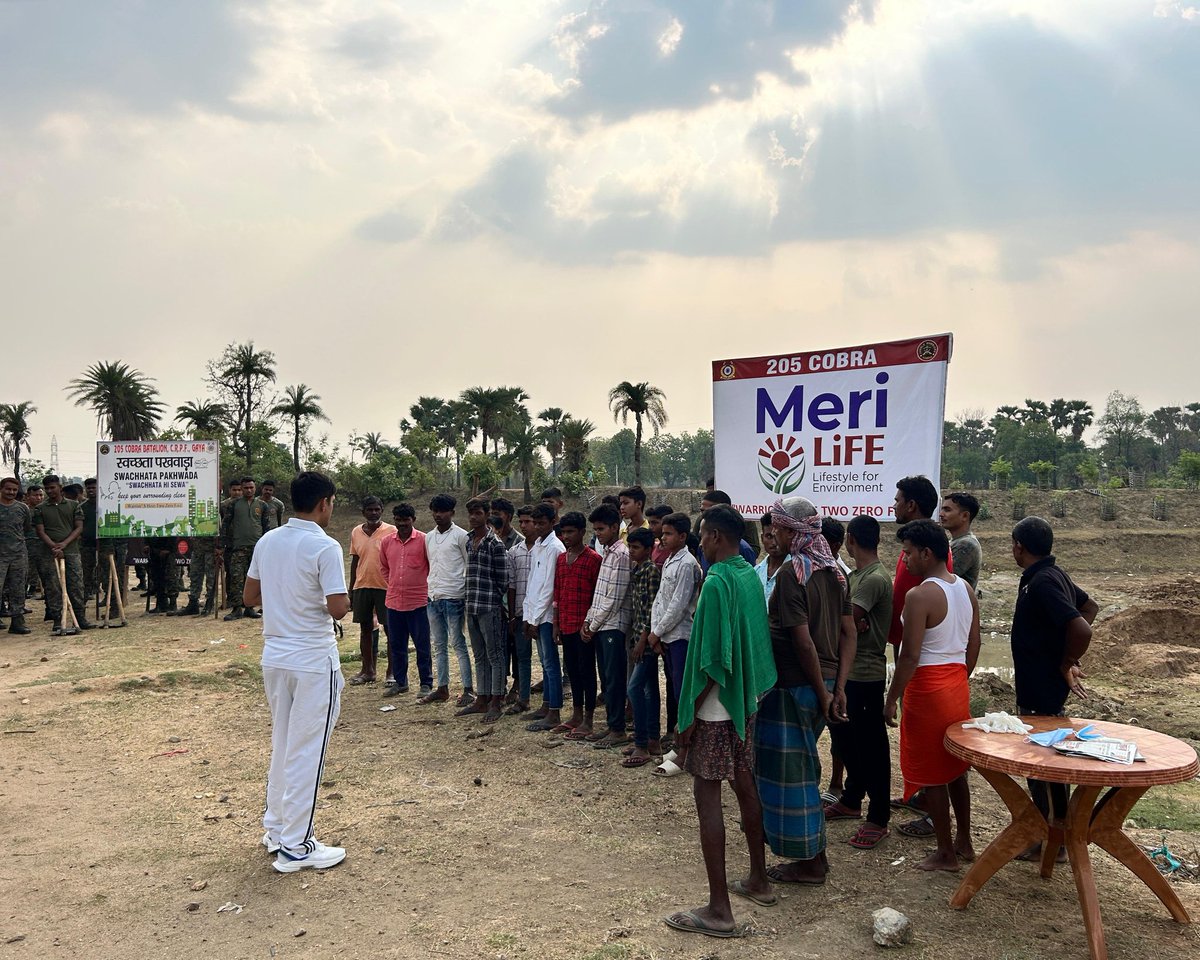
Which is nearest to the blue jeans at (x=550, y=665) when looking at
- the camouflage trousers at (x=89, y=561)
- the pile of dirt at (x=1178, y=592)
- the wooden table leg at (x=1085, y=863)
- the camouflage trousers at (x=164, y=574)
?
the wooden table leg at (x=1085, y=863)

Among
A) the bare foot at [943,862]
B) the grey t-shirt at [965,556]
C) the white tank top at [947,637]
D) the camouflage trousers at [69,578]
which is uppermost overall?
the grey t-shirt at [965,556]

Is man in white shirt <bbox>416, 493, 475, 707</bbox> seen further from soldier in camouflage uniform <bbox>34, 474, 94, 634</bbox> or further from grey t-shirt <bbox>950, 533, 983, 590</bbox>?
soldier in camouflage uniform <bbox>34, 474, 94, 634</bbox>

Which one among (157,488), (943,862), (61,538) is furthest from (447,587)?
(61,538)

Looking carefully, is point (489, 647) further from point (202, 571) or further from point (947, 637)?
point (202, 571)

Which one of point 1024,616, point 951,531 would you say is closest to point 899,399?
point 951,531

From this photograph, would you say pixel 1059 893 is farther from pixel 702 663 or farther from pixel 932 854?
pixel 702 663

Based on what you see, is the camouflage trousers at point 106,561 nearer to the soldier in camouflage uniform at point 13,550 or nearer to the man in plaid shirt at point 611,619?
the soldier in camouflage uniform at point 13,550

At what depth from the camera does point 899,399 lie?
607 cm

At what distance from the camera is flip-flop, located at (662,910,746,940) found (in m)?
3.61

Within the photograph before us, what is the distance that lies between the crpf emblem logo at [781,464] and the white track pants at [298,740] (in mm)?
3749

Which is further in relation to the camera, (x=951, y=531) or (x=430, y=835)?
(x=951, y=531)

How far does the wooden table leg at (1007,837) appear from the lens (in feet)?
12.3

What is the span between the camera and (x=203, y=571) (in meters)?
13.4

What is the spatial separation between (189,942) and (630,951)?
1.95 metres
